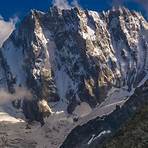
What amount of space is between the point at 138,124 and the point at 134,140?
21.3 ft

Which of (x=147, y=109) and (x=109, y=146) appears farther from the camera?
(x=147, y=109)

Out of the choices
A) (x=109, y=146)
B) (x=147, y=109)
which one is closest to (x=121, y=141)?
(x=109, y=146)

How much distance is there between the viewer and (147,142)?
359 feet

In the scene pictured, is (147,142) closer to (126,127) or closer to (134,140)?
(134,140)

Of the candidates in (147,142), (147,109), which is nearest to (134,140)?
(147,142)

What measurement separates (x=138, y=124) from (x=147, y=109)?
10.2 meters

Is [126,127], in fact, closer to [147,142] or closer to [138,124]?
[138,124]

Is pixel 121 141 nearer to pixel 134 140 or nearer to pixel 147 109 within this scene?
pixel 134 140

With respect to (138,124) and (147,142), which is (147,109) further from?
(147,142)

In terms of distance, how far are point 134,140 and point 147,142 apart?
276cm

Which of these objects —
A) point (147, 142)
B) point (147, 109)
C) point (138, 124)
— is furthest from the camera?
point (147, 109)

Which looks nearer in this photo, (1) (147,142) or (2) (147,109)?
(1) (147,142)

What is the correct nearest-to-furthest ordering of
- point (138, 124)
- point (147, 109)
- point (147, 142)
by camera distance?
point (147, 142) → point (138, 124) → point (147, 109)

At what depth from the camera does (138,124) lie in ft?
386
